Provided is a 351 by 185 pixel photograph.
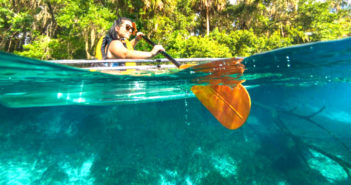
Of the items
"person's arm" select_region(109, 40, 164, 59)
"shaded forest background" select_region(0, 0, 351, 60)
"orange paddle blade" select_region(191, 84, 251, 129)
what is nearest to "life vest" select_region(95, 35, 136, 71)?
"person's arm" select_region(109, 40, 164, 59)

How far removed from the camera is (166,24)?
1224 centimetres

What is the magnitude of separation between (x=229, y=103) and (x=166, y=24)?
30.1 feet

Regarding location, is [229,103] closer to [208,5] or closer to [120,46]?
[120,46]

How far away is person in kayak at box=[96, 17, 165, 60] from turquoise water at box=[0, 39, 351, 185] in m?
0.64

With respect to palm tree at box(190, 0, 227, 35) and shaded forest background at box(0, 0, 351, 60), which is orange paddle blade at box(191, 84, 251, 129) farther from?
palm tree at box(190, 0, 227, 35)

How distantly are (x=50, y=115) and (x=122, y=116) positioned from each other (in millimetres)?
2721

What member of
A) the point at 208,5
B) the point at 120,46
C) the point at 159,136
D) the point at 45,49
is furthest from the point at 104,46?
the point at 208,5

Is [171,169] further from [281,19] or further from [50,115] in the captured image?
[281,19]

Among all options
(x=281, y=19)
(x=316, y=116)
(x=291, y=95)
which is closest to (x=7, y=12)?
(x=291, y=95)

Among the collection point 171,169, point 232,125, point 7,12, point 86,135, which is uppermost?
point 7,12

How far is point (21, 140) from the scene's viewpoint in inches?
237

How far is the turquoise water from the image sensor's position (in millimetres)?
4238

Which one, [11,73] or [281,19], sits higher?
[281,19]

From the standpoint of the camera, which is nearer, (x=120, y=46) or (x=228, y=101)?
(x=120, y=46)
